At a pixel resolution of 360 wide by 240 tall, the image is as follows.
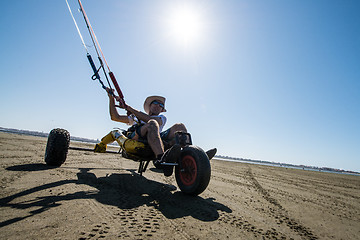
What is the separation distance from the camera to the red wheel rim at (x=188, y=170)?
8.28 feet

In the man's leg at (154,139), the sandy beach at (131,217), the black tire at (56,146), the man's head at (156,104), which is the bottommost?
the sandy beach at (131,217)

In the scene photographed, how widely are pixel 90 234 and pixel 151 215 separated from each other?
618 millimetres

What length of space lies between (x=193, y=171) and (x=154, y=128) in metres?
1.00

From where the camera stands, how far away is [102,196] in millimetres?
2152

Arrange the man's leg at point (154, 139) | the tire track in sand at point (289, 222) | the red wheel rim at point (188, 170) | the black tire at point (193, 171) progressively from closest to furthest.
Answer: the tire track in sand at point (289, 222)
the black tire at point (193, 171)
the red wheel rim at point (188, 170)
the man's leg at point (154, 139)

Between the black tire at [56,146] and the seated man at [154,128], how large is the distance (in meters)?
0.84

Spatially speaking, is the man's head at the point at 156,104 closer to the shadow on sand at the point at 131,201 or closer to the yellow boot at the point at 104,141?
the yellow boot at the point at 104,141

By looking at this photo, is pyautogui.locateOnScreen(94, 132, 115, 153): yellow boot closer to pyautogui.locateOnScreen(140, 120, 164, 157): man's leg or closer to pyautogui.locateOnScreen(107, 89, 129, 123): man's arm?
pyautogui.locateOnScreen(107, 89, 129, 123): man's arm

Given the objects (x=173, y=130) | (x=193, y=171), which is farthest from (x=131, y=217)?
(x=173, y=130)

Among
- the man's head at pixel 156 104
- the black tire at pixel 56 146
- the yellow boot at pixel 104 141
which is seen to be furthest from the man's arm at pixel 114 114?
the black tire at pixel 56 146

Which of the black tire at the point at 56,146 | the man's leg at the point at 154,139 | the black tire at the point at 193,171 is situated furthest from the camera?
the black tire at the point at 56,146

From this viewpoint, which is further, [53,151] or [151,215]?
[53,151]

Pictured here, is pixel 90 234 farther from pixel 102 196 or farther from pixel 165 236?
pixel 102 196

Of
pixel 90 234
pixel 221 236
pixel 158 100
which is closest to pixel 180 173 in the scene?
pixel 221 236
